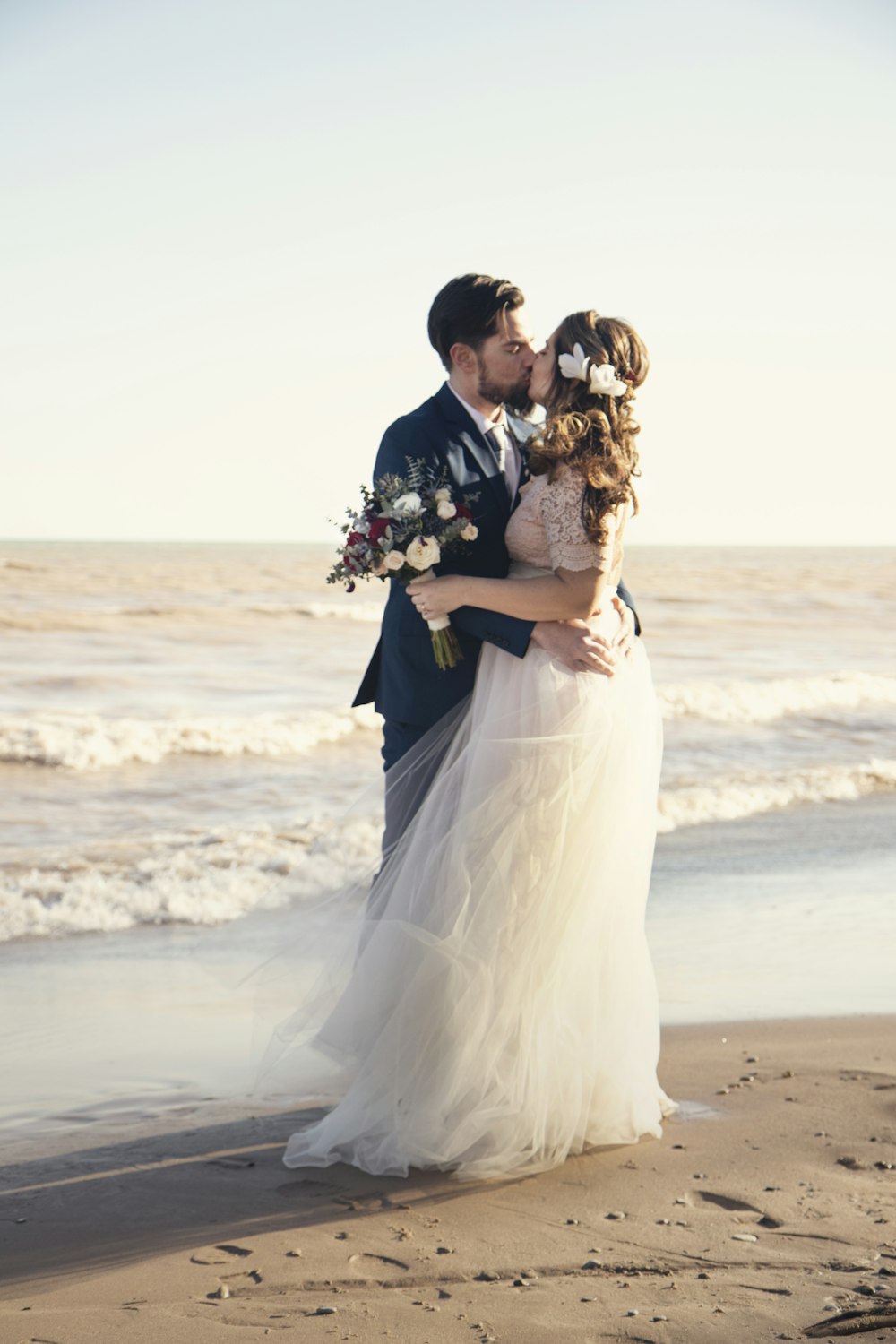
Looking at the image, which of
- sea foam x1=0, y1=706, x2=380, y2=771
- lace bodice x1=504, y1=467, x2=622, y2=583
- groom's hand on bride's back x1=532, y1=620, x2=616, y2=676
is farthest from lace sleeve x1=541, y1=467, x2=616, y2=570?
sea foam x1=0, y1=706, x2=380, y2=771

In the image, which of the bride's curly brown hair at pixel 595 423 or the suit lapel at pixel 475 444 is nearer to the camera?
the bride's curly brown hair at pixel 595 423

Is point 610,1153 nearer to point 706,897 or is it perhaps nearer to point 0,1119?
point 0,1119

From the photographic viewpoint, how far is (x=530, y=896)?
371cm

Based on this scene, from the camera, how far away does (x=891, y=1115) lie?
4066 mm

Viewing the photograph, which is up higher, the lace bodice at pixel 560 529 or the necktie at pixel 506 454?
the necktie at pixel 506 454

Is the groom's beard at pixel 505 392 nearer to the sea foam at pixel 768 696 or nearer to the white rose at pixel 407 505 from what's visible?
the white rose at pixel 407 505

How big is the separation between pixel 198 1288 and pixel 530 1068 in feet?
3.65

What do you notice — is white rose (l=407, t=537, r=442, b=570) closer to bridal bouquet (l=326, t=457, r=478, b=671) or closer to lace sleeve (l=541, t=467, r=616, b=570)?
bridal bouquet (l=326, t=457, r=478, b=671)

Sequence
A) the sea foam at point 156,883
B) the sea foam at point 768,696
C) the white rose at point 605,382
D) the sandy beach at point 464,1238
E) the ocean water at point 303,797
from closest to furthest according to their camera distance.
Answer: the sandy beach at point 464,1238 < the white rose at point 605,382 < the ocean water at point 303,797 < the sea foam at point 156,883 < the sea foam at point 768,696

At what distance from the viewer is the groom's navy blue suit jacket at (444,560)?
3.86 meters

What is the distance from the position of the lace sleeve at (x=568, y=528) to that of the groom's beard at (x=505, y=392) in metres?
0.45

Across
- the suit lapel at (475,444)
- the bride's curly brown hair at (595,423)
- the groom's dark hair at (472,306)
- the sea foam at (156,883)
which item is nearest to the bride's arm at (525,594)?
the bride's curly brown hair at (595,423)

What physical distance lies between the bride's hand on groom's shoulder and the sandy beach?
1571mm

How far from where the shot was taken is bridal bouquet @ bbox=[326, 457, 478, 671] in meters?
3.63
